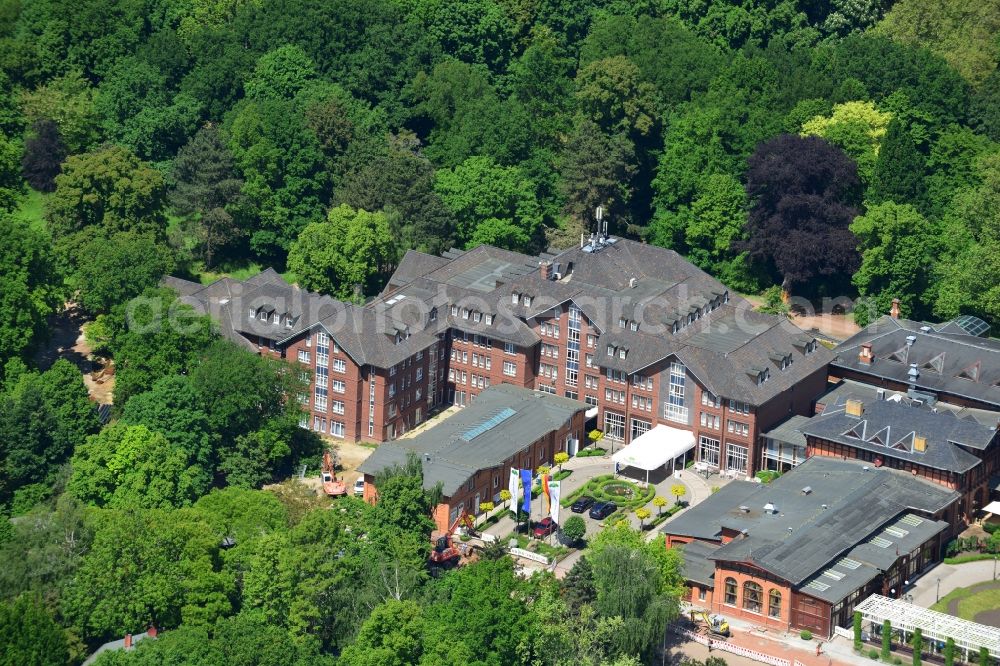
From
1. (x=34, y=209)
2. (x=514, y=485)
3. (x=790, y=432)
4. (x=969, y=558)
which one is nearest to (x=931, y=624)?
(x=969, y=558)

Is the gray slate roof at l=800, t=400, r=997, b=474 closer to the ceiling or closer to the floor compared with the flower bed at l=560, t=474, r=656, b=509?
closer to the ceiling

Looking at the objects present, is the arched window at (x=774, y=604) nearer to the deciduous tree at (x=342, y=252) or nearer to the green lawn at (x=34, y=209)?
the deciduous tree at (x=342, y=252)

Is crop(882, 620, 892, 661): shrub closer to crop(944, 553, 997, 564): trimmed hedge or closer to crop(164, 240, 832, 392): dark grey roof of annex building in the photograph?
crop(944, 553, 997, 564): trimmed hedge

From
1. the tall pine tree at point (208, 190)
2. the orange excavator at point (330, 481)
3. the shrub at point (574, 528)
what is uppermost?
the tall pine tree at point (208, 190)

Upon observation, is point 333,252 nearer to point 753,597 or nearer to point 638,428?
point 638,428

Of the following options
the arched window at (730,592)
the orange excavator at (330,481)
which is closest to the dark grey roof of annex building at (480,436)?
the orange excavator at (330,481)

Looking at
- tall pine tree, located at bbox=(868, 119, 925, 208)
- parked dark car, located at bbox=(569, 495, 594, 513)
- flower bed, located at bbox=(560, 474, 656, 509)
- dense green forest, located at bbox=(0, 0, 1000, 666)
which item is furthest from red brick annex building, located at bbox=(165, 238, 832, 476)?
tall pine tree, located at bbox=(868, 119, 925, 208)
